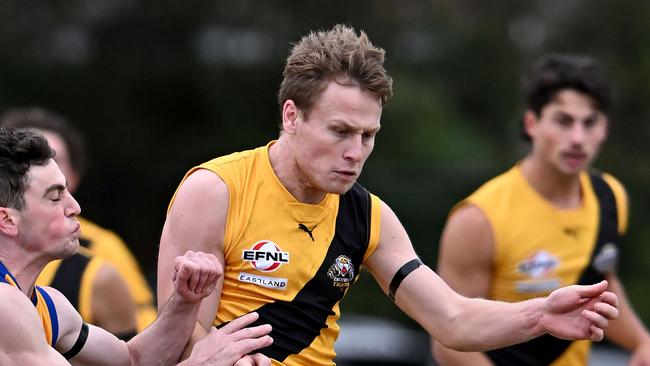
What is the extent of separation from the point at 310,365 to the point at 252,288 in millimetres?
401

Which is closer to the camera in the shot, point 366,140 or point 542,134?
point 366,140

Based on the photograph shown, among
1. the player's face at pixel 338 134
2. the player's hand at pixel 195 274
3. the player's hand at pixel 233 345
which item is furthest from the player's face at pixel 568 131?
the player's hand at pixel 195 274

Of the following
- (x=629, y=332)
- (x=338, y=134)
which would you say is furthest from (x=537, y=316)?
(x=629, y=332)

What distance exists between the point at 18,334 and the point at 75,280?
95.1 inches

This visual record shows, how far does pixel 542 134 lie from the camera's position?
24.4ft

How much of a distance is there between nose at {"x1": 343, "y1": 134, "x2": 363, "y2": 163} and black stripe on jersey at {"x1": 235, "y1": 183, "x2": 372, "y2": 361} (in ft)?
1.31

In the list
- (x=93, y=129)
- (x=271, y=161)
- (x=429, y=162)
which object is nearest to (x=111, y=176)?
(x=93, y=129)

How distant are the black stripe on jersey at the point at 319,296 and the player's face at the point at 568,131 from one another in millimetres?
1990

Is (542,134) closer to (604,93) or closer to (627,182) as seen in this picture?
(604,93)

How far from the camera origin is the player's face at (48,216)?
484 cm

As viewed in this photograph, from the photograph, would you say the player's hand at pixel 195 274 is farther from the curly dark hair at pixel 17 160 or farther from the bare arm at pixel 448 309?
the bare arm at pixel 448 309

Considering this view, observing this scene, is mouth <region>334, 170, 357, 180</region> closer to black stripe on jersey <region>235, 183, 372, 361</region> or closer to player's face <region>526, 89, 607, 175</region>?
black stripe on jersey <region>235, 183, 372, 361</region>

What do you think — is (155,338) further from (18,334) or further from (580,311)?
(580,311)

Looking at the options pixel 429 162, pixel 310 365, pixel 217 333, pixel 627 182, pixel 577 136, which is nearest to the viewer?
pixel 217 333
